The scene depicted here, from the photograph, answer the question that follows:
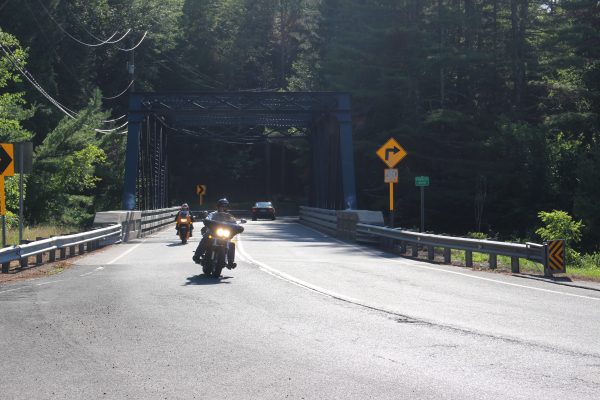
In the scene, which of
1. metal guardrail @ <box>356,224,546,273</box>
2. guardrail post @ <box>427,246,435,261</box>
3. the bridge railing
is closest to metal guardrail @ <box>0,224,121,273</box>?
the bridge railing

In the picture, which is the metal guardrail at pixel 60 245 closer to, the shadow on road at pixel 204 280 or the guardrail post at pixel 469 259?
the shadow on road at pixel 204 280

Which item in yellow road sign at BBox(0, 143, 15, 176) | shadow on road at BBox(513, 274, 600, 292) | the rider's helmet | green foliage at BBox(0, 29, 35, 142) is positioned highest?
green foliage at BBox(0, 29, 35, 142)

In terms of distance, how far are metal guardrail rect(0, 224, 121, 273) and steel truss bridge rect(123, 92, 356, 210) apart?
24.8ft

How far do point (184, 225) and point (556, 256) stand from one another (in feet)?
48.2

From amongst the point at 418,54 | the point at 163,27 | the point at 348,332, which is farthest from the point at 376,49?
the point at 348,332

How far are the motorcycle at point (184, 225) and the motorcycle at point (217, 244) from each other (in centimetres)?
1188

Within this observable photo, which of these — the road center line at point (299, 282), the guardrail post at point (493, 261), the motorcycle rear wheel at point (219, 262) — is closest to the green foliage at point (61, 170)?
the road center line at point (299, 282)

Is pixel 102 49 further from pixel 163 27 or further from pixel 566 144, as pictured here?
pixel 566 144

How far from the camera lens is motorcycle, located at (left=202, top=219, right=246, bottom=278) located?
1559cm

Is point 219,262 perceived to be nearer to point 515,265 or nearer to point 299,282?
point 299,282

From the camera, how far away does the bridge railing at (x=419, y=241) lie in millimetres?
17156

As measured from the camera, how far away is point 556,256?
1630 cm

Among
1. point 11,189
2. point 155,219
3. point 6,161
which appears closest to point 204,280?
point 6,161

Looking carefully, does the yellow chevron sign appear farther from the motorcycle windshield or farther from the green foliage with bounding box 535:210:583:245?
the green foliage with bounding box 535:210:583:245
